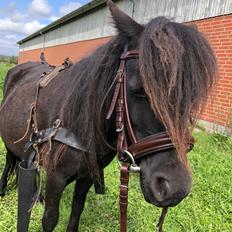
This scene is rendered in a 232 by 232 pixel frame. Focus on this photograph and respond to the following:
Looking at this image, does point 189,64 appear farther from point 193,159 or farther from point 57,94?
point 193,159

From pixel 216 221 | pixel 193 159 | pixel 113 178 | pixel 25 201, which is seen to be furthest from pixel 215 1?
pixel 25 201

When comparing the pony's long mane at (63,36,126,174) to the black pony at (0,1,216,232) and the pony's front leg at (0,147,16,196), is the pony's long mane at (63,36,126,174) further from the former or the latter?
the pony's front leg at (0,147,16,196)

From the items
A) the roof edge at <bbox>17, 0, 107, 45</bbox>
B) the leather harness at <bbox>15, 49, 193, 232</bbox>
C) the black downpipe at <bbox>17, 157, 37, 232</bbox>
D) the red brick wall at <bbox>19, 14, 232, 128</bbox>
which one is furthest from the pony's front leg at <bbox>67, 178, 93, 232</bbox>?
the roof edge at <bbox>17, 0, 107, 45</bbox>

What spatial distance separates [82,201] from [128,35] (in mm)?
1670

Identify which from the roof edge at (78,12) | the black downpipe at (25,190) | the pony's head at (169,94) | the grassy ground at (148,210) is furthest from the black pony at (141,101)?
the roof edge at (78,12)

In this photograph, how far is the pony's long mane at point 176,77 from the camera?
60.9 inches

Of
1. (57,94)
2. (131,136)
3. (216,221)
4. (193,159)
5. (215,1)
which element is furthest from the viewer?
(215,1)

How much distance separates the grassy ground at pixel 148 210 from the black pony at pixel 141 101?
78cm

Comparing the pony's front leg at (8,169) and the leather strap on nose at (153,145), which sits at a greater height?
the leather strap on nose at (153,145)

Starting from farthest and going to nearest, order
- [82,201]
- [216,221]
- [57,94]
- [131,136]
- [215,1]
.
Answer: [215,1] → [216,221] → [82,201] → [57,94] → [131,136]

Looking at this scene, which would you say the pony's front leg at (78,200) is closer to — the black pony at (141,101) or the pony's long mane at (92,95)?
the black pony at (141,101)

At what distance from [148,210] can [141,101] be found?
215cm

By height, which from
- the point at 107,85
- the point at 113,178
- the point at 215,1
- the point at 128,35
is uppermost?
the point at 215,1

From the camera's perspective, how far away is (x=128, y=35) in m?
1.88
